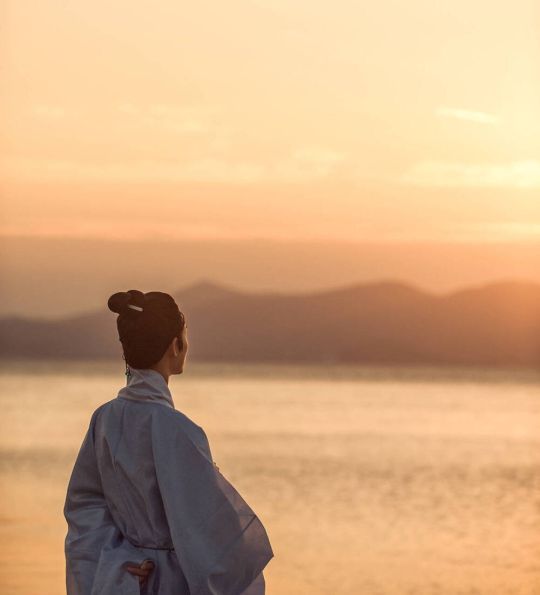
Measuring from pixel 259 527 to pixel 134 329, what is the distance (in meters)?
0.42

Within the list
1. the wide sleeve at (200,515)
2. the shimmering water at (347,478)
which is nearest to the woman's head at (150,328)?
the wide sleeve at (200,515)

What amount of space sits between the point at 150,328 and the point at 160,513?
33 centimetres

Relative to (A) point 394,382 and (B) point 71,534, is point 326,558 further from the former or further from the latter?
(A) point 394,382

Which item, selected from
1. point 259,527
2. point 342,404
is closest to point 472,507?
point 259,527

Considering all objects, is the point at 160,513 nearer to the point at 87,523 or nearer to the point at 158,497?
the point at 158,497

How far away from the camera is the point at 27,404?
2202cm

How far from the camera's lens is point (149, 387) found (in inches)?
99.0

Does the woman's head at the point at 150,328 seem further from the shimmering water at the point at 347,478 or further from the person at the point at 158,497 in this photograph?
the shimmering water at the point at 347,478

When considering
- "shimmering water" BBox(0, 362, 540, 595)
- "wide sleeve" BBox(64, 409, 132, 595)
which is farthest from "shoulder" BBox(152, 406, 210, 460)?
"shimmering water" BBox(0, 362, 540, 595)

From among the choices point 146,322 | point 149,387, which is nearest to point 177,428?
point 149,387

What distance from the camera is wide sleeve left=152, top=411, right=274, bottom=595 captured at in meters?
2.45

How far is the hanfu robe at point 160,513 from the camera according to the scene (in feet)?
8.05

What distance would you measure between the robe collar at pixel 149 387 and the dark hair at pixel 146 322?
0.02m

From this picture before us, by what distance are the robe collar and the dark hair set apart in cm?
2
